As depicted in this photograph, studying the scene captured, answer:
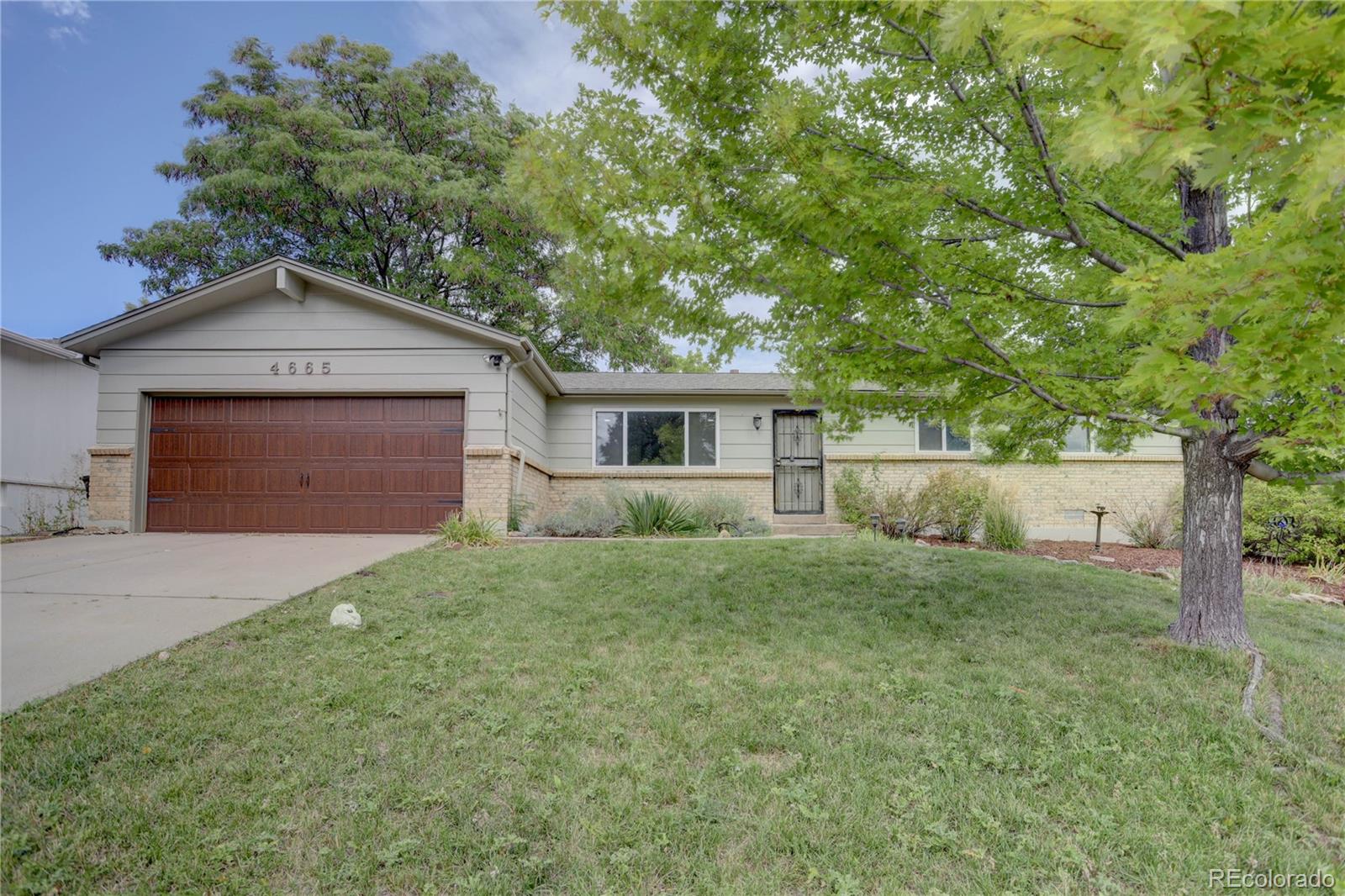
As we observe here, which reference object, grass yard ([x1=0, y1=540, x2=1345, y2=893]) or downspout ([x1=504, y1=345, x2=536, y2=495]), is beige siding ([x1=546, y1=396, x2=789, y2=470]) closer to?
downspout ([x1=504, y1=345, x2=536, y2=495])

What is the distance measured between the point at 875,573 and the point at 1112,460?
8489 mm

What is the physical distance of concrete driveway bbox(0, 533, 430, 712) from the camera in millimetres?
3773

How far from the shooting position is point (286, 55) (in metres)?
17.4

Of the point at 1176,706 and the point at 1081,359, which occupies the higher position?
the point at 1081,359

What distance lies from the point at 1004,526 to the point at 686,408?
602cm

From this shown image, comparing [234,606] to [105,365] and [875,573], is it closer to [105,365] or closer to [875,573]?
[875,573]

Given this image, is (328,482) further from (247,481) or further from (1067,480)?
(1067,480)

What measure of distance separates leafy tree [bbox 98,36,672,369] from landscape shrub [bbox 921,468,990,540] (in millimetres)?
9312

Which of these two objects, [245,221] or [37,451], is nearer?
[37,451]

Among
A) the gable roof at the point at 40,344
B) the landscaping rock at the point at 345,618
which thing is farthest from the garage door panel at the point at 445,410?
the gable roof at the point at 40,344

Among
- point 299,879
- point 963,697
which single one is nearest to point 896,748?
point 963,697

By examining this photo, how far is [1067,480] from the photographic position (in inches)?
469

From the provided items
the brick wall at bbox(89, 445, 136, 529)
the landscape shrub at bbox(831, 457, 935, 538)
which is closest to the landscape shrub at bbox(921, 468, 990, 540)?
the landscape shrub at bbox(831, 457, 935, 538)
